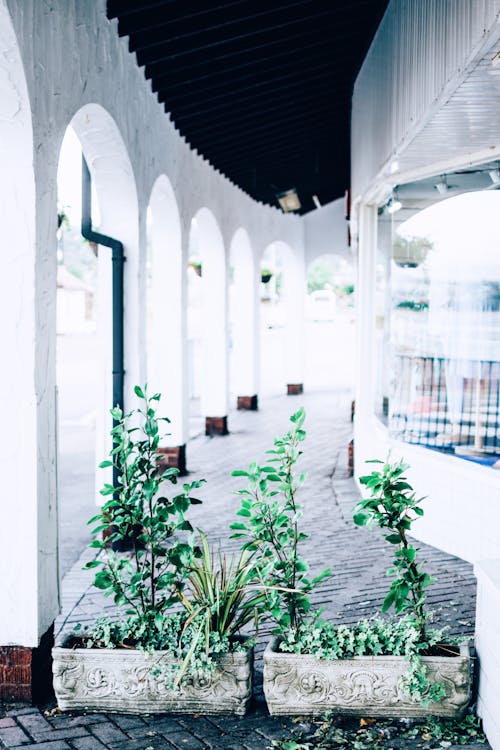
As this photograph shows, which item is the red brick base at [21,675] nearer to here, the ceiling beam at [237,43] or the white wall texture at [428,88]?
the white wall texture at [428,88]

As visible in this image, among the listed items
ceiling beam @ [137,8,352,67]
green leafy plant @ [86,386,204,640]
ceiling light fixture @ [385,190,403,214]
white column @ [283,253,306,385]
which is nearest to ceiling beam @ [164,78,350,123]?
ceiling beam @ [137,8,352,67]

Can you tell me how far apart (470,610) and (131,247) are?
3317 mm

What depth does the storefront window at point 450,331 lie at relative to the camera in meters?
6.10

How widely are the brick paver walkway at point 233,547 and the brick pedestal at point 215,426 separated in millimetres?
433

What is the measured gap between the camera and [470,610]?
446 centimetres

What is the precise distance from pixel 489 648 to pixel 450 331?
3.55m

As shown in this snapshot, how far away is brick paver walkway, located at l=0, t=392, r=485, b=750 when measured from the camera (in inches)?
125

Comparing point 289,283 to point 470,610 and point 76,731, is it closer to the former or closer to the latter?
point 470,610

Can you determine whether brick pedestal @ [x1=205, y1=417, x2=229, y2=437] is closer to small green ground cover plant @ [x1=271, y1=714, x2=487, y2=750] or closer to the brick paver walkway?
the brick paver walkway

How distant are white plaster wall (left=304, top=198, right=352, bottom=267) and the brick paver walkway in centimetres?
678

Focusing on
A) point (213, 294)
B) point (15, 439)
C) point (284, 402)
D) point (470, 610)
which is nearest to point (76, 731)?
point (15, 439)

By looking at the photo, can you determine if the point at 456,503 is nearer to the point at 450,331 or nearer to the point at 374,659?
the point at 450,331

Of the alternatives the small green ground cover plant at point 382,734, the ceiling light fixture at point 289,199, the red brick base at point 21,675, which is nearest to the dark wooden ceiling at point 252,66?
the ceiling light fixture at point 289,199

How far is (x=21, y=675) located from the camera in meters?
3.50
